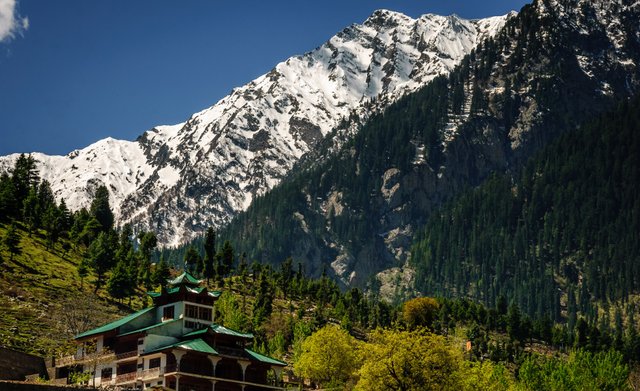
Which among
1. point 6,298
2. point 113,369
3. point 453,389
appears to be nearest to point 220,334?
point 113,369

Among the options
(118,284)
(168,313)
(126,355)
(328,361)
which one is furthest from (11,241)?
(328,361)

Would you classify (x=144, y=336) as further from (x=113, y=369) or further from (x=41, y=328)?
(x=41, y=328)

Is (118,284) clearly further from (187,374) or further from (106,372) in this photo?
(187,374)

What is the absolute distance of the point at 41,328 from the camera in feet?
525

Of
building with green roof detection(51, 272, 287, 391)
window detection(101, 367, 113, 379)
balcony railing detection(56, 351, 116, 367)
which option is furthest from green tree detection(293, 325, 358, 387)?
balcony railing detection(56, 351, 116, 367)

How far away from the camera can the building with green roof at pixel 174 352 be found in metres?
127

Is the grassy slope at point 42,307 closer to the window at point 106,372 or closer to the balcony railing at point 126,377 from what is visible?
the window at point 106,372

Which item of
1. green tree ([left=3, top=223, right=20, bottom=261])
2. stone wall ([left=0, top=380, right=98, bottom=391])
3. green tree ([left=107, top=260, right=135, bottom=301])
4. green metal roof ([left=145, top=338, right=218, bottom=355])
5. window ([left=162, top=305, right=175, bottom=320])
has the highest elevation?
green tree ([left=3, top=223, right=20, bottom=261])

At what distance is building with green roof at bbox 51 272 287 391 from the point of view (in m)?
127

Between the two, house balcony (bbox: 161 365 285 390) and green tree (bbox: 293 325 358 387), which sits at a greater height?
green tree (bbox: 293 325 358 387)

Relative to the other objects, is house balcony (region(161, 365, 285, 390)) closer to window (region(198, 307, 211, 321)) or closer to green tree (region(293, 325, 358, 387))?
window (region(198, 307, 211, 321))

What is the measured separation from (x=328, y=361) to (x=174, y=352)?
42.4m

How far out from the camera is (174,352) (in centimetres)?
12612

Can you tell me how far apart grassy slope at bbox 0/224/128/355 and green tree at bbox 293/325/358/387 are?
3958 centimetres
